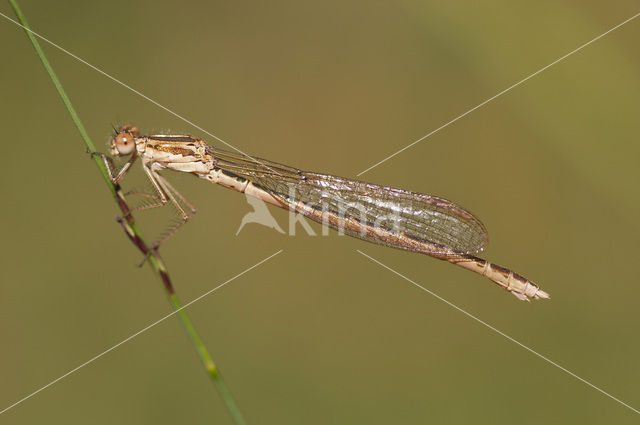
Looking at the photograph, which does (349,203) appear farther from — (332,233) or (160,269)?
(160,269)

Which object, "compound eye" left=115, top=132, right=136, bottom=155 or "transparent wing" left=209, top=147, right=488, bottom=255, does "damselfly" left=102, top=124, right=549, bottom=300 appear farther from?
"compound eye" left=115, top=132, right=136, bottom=155

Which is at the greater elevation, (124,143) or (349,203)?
(124,143)

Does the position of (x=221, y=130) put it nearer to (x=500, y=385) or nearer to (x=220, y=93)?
(x=220, y=93)

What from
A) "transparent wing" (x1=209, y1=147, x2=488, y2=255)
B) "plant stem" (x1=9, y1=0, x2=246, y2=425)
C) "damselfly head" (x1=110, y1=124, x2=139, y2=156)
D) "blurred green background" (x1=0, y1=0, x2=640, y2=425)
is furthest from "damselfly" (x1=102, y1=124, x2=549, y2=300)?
"plant stem" (x1=9, y1=0, x2=246, y2=425)

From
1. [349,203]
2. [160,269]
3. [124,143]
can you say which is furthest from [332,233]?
[160,269]

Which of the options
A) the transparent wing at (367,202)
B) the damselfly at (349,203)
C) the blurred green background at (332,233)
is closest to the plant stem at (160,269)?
the damselfly at (349,203)

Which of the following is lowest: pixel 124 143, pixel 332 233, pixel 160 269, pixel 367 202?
pixel 160 269
